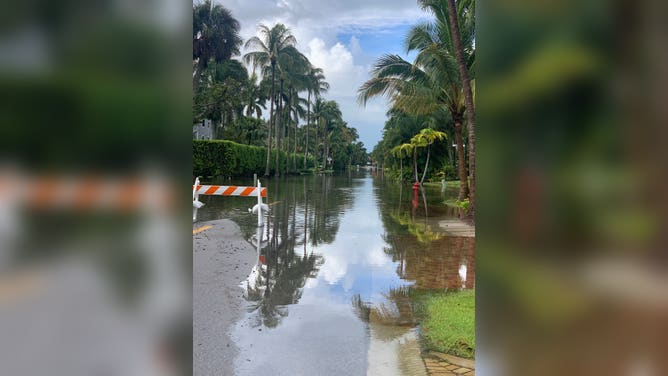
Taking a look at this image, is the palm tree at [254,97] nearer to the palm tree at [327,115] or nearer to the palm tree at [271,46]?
the palm tree at [271,46]

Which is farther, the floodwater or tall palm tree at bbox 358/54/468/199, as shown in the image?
tall palm tree at bbox 358/54/468/199

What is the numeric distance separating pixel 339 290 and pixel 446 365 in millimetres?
2601

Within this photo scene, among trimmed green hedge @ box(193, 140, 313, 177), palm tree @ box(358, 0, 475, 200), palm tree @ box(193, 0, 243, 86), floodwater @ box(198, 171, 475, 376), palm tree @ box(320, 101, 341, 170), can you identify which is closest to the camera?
floodwater @ box(198, 171, 475, 376)

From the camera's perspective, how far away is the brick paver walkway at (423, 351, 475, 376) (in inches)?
135

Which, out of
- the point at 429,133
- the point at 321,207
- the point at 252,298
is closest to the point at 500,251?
the point at 252,298

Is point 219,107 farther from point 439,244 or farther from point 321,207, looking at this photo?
point 439,244

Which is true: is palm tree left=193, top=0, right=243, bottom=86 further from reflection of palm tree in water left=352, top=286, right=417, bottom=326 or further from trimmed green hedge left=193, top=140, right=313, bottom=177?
reflection of palm tree in water left=352, top=286, right=417, bottom=326

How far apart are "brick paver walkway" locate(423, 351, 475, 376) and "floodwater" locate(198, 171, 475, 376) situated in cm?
9

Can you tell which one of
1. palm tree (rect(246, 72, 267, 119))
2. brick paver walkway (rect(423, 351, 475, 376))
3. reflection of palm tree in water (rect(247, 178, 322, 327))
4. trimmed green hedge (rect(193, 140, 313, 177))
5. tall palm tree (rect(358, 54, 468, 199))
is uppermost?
palm tree (rect(246, 72, 267, 119))

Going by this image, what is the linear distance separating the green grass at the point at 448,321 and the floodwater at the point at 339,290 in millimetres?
151

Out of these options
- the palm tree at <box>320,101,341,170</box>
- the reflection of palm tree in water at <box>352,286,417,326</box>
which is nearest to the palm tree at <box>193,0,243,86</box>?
the reflection of palm tree in water at <box>352,286,417,326</box>

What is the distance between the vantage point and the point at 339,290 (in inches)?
239

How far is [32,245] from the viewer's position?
0.93 metres

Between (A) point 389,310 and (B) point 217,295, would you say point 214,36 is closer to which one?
(B) point 217,295
